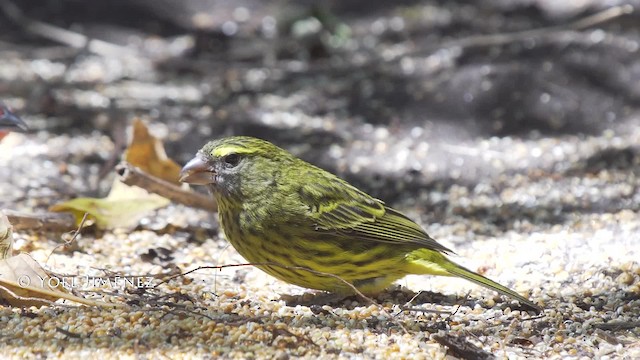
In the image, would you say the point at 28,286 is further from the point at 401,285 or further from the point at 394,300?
the point at 401,285

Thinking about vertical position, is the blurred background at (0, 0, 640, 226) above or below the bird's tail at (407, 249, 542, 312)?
above

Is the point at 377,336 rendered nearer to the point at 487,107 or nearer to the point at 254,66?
the point at 487,107

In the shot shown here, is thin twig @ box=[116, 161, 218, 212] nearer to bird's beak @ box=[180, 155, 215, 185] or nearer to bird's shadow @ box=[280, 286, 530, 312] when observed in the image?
bird's beak @ box=[180, 155, 215, 185]

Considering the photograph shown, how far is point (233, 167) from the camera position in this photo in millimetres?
4168

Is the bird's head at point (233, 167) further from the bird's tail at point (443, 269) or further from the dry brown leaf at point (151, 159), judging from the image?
the dry brown leaf at point (151, 159)

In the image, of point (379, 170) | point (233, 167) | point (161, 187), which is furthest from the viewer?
point (379, 170)

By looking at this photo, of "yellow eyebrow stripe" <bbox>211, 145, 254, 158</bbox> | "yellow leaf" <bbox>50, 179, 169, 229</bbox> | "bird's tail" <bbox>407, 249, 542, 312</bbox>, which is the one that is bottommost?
"yellow leaf" <bbox>50, 179, 169, 229</bbox>

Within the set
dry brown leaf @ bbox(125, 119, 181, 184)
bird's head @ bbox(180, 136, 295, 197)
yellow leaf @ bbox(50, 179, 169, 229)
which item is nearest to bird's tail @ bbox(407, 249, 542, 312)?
bird's head @ bbox(180, 136, 295, 197)

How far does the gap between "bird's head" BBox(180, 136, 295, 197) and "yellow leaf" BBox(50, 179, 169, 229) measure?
75 cm

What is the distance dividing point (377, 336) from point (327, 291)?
62 centimetres

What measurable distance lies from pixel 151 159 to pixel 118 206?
53cm

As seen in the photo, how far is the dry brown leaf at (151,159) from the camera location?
530 cm

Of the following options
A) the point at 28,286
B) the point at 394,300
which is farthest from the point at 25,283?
the point at 394,300

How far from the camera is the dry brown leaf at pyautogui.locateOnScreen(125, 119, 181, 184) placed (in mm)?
5297
